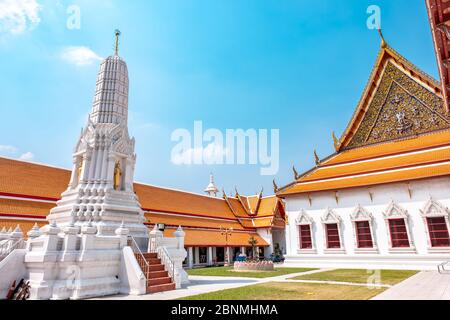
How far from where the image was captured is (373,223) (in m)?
16.5

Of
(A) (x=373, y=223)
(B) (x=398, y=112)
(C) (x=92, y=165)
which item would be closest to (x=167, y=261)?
(C) (x=92, y=165)

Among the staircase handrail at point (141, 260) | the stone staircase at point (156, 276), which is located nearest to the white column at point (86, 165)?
the staircase handrail at point (141, 260)

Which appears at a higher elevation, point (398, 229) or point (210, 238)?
point (398, 229)

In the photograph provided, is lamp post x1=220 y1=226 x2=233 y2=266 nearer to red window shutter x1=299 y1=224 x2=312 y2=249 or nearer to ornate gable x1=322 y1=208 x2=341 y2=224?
red window shutter x1=299 y1=224 x2=312 y2=249

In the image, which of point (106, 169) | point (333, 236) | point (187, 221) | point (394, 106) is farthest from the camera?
point (187, 221)

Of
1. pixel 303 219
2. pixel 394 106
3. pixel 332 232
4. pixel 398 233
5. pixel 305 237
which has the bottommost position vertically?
pixel 305 237

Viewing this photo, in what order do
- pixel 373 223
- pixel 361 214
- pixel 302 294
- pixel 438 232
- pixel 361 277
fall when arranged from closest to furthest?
1. pixel 302 294
2. pixel 361 277
3. pixel 438 232
4. pixel 373 223
5. pixel 361 214

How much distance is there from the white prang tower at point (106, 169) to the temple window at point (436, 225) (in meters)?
Answer: 13.8

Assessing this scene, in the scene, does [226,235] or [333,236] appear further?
[226,235]

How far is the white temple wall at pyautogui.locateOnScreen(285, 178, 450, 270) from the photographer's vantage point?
48.2ft

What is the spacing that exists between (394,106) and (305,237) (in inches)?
412

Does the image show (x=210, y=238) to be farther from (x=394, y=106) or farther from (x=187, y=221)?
(x=394, y=106)

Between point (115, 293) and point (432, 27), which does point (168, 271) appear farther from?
point (432, 27)

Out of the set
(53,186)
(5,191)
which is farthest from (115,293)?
(53,186)
